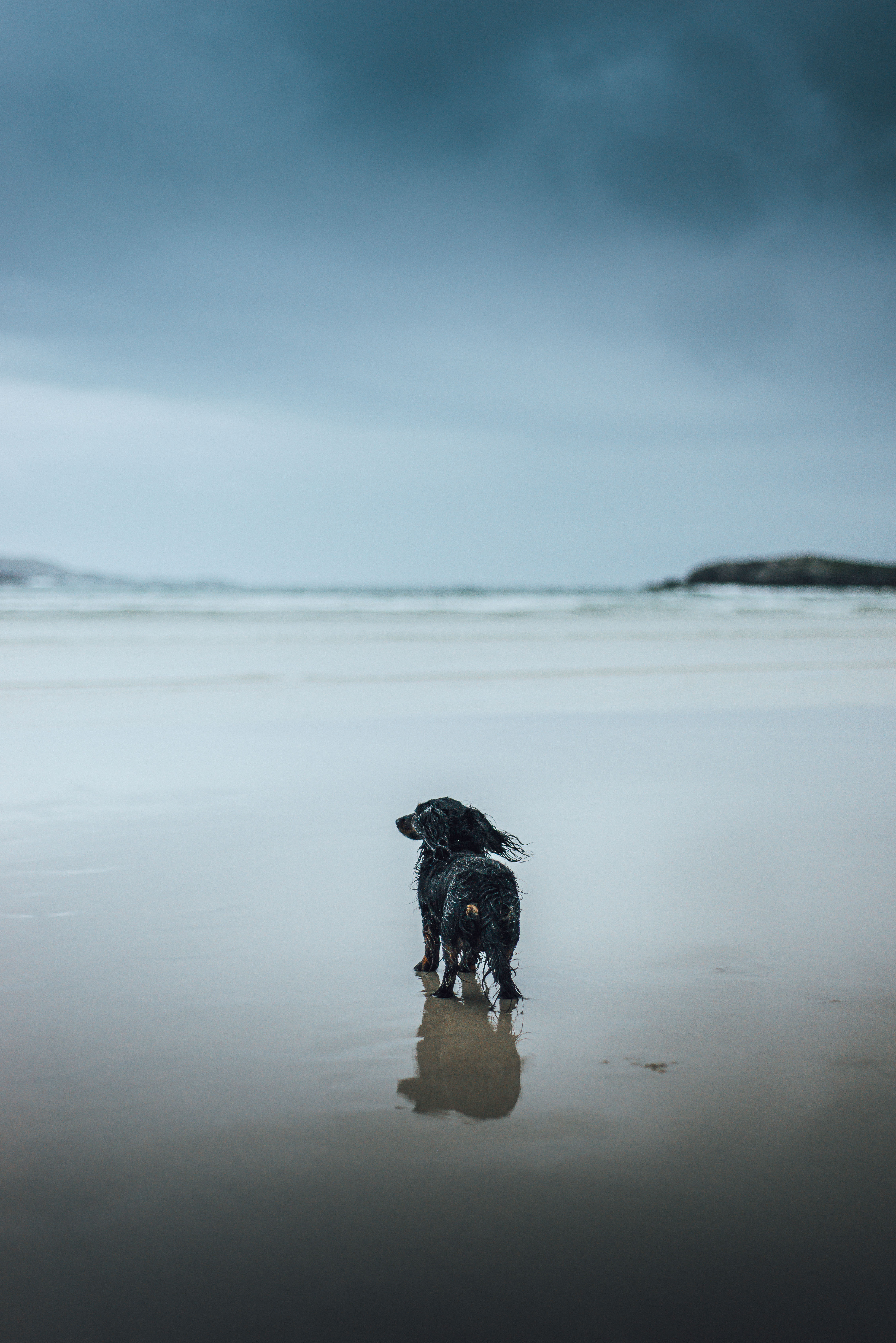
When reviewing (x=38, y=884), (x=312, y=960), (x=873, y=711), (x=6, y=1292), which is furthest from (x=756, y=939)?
(x=873, y=711)

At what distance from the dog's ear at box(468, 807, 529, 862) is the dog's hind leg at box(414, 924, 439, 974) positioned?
1.21 feet

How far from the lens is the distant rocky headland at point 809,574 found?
267 feet

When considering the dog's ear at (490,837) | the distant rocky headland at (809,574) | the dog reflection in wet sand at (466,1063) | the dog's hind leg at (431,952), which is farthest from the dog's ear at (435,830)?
the distant rocky headland at (809,574)

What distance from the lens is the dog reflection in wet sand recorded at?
2.73 m

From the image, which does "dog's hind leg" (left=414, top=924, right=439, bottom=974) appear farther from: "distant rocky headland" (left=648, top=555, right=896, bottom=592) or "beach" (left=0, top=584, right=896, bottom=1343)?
"distant rocky headland" (left=648, top=555, right=896, bottom=592)

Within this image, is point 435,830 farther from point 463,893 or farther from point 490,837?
point 463,893

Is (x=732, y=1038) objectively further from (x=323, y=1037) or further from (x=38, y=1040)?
(x=38, y=1040)

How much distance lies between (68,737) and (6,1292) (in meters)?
7.71

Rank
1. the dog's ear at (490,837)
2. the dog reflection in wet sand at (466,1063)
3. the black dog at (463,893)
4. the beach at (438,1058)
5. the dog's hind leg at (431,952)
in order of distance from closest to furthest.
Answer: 1. the beach at (438,1058)
2. the dog reflection in wet sand at (466,1063)
3. the black dog at (463,893)
4. the dog's hind leg at (431,952)
5. the dog's ear at (490,837)

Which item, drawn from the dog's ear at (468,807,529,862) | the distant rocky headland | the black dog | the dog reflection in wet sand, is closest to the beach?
the dog reflection in wet sand

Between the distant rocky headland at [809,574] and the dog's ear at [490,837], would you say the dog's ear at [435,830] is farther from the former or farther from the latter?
the distant rocky headland at [809,574]

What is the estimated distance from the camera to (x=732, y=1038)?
312cm

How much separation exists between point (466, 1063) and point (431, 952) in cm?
77

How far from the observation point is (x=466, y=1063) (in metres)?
2.99
